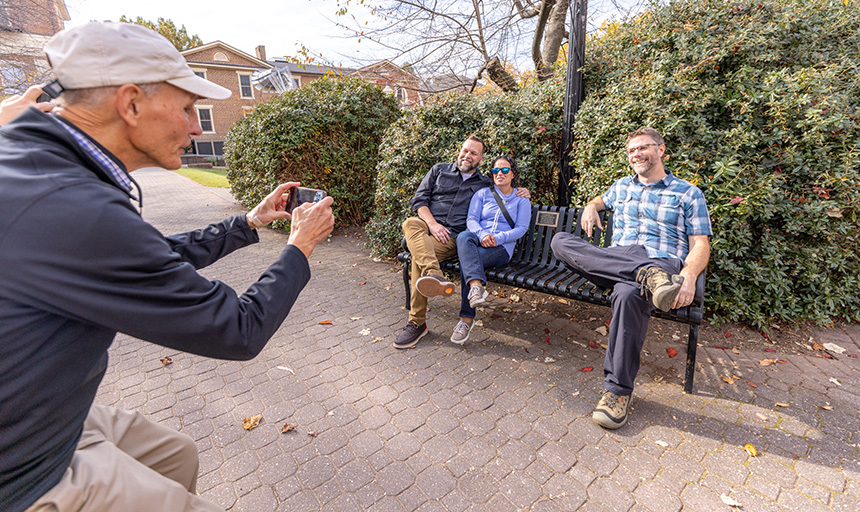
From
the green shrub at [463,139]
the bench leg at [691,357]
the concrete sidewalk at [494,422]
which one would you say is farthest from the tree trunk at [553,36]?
the bench leg at [691,357]

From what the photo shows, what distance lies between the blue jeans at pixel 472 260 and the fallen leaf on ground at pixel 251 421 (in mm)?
1922

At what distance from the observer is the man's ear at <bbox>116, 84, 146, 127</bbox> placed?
120 centimetres

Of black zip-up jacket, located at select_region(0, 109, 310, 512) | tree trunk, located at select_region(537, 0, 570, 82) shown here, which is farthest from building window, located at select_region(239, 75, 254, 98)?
black zip-up jacket, located at select_region(0, 109, 310, 512)

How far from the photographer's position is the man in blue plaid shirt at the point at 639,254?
9.69ft

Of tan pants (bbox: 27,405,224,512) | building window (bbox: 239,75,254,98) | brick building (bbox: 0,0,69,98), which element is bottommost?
tan pants (bbox: 27,405,224,512)

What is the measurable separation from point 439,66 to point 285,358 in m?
8.12

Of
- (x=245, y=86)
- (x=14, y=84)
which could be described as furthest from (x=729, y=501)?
(x=245, y=86)

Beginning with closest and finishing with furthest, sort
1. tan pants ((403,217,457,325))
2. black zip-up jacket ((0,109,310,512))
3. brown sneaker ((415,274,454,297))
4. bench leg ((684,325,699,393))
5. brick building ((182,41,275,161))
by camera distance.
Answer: black zip-up jacket ((0,109,310,512)), bench leg ((684,325,699,393)), brown sneaker ((415,274,454,297)), tan pants ((403,217,457,325)), brick building ((182,41,275,161))

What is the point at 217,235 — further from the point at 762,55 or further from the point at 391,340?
the point at 762,55

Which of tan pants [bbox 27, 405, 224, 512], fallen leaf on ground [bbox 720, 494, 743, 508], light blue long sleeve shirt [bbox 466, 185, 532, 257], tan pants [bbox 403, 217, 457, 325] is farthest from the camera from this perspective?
light blue long sleeve shirt [bbox 466, 185, 532, 257]

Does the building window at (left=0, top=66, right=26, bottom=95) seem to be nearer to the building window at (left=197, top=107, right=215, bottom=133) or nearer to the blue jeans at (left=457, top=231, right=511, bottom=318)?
the blue jeans at (left=457, top=231, right=511, bottom=318)

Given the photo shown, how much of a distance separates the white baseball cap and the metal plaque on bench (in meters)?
3.77

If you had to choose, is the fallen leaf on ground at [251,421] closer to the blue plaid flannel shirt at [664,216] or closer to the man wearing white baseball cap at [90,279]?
Answer: the man wearing white baseball cap at [90,279]

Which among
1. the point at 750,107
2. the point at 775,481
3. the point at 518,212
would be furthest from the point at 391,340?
the point at 750,107
